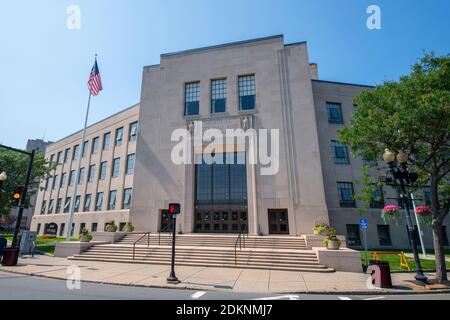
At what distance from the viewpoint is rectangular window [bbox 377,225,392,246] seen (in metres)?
23.3

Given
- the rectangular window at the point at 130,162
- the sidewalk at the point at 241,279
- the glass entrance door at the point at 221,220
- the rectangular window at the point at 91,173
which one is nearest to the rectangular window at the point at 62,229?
the rectangular window at the point at 91,173

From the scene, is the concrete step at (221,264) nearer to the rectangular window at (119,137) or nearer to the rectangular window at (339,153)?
the rectangular window at (339,153)

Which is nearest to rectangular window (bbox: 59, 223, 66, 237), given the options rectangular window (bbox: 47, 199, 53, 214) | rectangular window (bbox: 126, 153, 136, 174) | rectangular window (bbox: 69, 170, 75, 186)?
rectangular window (bbox: 47, 199, 53, 214)

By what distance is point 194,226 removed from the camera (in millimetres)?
24078

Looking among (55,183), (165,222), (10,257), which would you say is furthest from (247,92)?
(55,183)

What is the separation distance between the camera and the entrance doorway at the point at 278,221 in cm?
2208

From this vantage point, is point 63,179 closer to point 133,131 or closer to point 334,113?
point 133,131

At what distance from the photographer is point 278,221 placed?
73.2ft

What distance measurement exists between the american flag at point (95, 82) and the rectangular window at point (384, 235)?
3217cm

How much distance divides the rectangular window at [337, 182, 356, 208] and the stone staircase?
8251 millimetres

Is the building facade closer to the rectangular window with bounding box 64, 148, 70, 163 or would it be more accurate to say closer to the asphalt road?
the asphalt road

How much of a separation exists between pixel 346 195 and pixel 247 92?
15200mm
